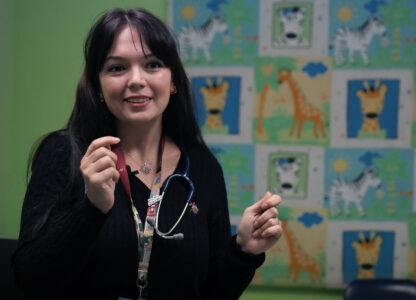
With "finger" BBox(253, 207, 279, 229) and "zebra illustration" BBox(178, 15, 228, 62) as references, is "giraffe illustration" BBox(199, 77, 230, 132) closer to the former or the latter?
"zebra illustration" BBox(178, 15, 228, 62)

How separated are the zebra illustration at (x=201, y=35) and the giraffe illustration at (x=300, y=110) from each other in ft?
1.11

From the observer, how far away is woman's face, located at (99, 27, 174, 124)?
3.75ft

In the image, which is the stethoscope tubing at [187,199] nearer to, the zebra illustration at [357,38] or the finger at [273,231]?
the finger at [273,231]

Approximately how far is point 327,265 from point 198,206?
3.70 ft

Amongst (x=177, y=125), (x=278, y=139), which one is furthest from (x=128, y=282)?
(x=278, y=139)

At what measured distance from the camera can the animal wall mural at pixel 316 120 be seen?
213 centimetres

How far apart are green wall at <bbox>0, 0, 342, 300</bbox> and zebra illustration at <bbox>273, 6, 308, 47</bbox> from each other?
2.42ft

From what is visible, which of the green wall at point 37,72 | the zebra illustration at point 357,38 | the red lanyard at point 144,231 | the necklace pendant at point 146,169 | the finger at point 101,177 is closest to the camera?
the finger at point 101,177

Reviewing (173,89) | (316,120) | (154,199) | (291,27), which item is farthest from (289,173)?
(154,199)

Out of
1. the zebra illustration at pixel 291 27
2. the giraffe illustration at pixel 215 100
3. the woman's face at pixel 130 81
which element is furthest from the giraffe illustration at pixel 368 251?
the woman's face at pixel 130 81

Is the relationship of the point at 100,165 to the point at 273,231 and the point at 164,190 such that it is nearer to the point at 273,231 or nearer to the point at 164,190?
the point at 164,190

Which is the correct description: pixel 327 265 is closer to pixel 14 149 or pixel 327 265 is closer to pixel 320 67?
pixel 320 67

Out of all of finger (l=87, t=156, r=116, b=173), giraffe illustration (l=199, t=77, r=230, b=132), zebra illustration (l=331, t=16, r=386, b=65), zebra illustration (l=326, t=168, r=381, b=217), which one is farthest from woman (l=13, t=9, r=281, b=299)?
zebra illustration (l=331, t=16, r=386, b=65)

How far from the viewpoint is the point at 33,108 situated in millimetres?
2260
